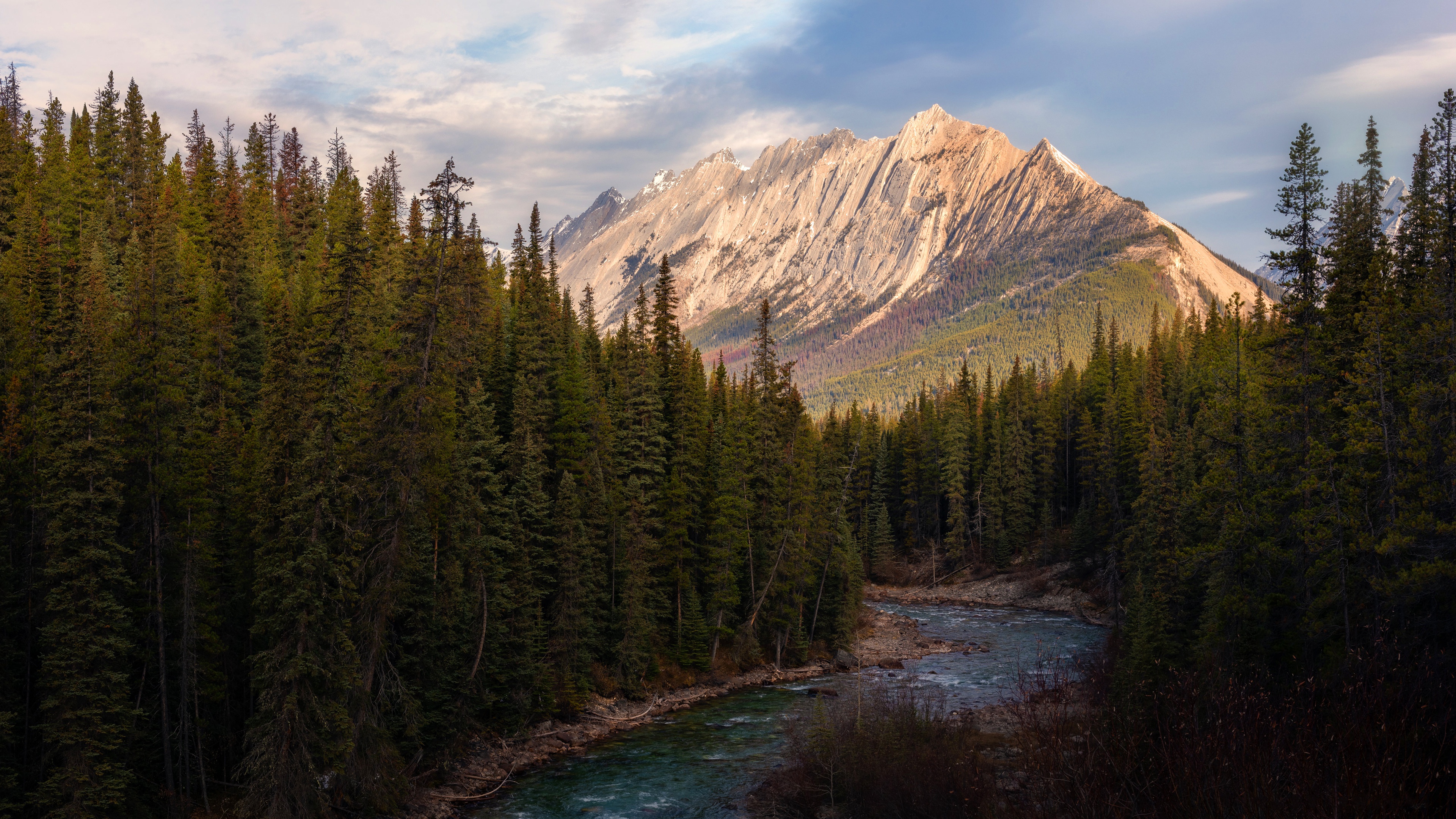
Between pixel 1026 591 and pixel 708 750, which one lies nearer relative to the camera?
pixel 708 750

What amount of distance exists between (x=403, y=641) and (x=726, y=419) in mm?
33108

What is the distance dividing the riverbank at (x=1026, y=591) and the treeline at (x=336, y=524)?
38.3 m

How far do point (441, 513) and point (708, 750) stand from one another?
609 inches

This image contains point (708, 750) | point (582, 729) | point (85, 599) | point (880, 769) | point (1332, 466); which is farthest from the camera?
point (582, 729)

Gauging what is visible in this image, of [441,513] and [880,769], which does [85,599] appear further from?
[880,769]

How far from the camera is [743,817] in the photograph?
1091 inches

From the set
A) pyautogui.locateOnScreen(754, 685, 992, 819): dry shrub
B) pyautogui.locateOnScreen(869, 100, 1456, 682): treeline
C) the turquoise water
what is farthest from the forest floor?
pyautogui.locateOnScreen(869, 100, 1456, 682): treeline

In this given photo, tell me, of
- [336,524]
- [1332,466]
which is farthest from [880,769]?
[336,524]

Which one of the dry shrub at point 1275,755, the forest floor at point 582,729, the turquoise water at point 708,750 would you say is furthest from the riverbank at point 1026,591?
the dry shrub at point 1275,755

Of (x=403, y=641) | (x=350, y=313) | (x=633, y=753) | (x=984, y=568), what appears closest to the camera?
(x=350, y=313)

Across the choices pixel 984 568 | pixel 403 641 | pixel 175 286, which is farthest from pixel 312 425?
pixel 984 568

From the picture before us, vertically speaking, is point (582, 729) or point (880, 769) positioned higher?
point (880, 769)

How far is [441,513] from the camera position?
3372 centimetres

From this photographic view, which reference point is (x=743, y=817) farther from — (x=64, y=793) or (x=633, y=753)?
(x=64, y=793)
